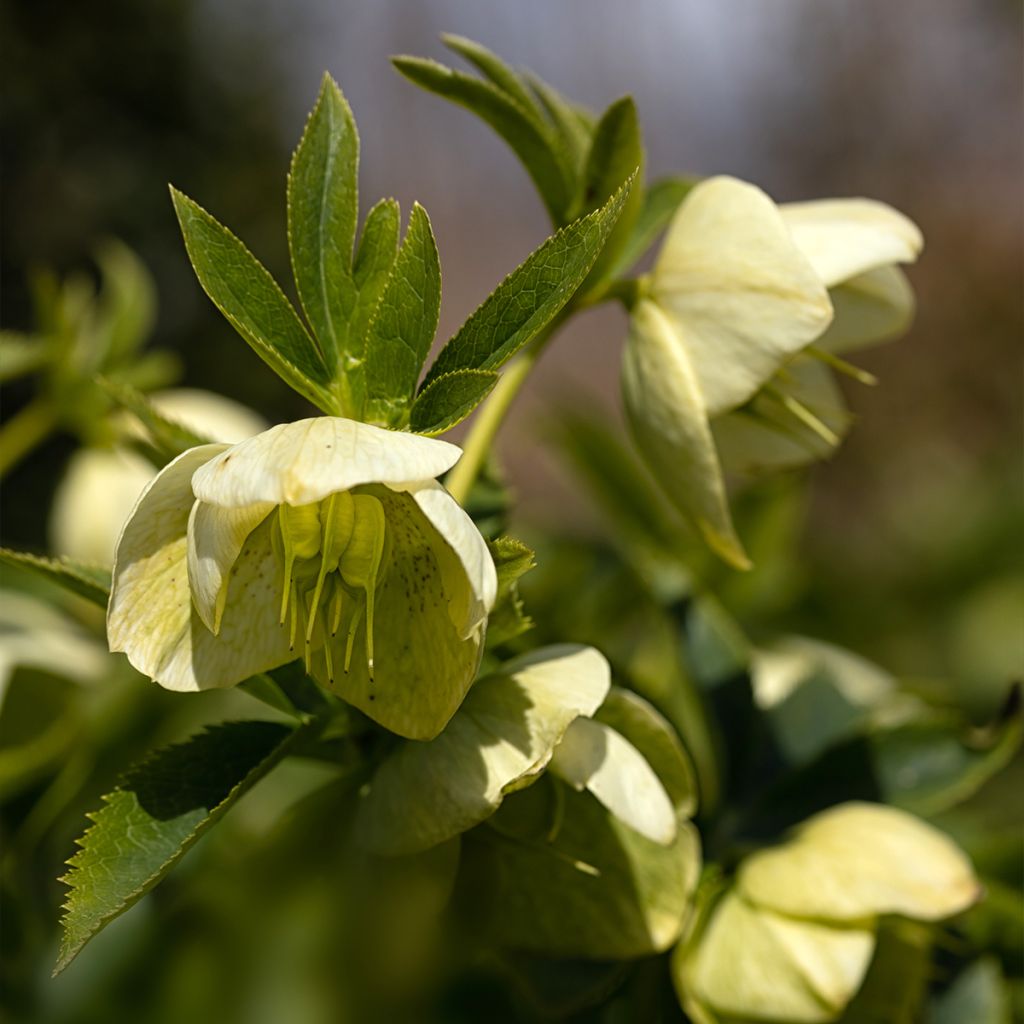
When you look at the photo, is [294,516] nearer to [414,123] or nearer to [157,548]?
[157,548]

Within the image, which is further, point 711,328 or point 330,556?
point 711,328

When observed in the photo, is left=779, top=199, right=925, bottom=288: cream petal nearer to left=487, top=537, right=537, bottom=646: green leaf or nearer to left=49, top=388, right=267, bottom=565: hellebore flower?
left=487, top=537, right=537, bottom=646: green leaf

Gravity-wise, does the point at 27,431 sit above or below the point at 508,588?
below

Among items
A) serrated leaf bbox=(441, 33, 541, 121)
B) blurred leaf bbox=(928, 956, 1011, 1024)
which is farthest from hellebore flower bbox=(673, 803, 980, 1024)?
serrated leaf bbox=(441, 33, 541, 121)

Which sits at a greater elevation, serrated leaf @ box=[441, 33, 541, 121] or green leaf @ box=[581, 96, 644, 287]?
serrated leaf @ box=[441, 33, 541, 121]

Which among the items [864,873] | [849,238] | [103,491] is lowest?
[103,491]

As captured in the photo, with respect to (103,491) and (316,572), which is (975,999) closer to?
(316,572)

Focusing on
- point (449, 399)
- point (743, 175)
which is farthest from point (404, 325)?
point (743, 175)
